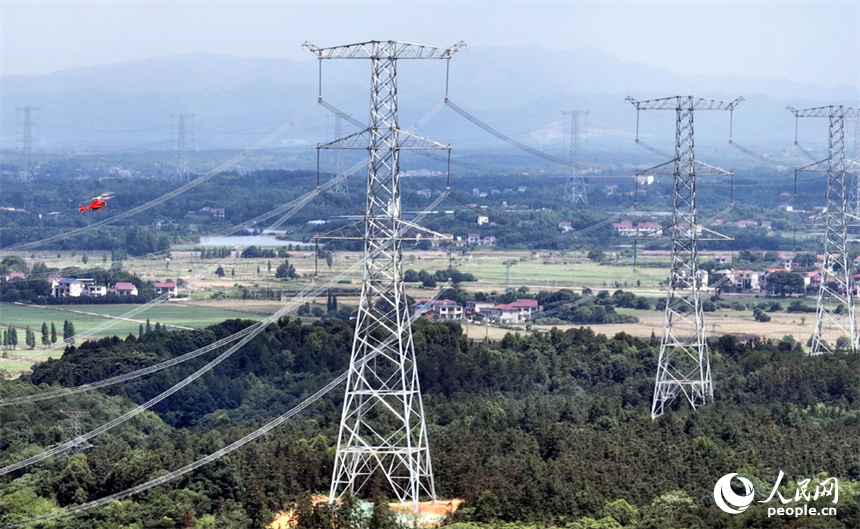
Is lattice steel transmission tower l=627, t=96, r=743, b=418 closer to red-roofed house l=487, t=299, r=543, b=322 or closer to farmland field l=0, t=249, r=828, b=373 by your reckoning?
farmland field l=0, t=249, r=828, b=373

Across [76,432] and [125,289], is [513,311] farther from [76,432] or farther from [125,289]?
[76,432]

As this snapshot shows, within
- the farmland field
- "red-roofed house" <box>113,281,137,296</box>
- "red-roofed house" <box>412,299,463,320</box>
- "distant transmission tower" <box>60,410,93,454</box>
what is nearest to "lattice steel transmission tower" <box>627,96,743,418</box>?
the farmland field

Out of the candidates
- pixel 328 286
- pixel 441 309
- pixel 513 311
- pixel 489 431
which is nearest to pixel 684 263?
pixel 489 431

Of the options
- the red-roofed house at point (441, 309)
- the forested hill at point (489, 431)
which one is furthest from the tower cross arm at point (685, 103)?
the red-roofed house at point (441, 309)

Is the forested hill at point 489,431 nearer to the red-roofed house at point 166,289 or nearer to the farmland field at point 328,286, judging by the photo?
the farmland field at point 328,286

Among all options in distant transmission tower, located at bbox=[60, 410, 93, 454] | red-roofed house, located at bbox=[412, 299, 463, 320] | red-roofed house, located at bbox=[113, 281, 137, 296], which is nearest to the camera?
distant transmission tower, located at bbox=[60, 410, 93, 454]
